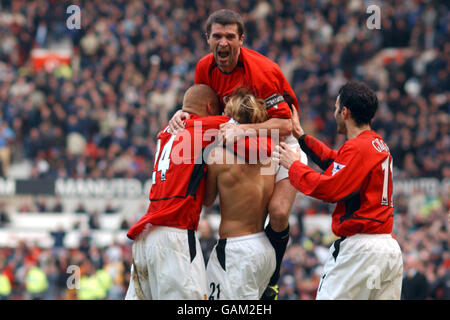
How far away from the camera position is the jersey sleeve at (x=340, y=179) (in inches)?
228

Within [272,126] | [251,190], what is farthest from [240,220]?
[272,126]

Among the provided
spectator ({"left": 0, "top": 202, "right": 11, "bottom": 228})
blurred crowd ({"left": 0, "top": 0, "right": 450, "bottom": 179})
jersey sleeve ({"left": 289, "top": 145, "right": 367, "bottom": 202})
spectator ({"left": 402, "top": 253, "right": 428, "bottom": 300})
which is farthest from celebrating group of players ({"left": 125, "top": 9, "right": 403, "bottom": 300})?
spectator ({"left": 0, "top": 202, "right": 11, "bottom": 228})

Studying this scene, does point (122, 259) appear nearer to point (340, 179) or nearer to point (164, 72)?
point (164, 72)

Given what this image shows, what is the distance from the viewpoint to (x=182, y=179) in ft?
20.2

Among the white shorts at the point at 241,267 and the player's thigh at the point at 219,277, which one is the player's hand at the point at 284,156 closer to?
the white shorts at the point at 241,267

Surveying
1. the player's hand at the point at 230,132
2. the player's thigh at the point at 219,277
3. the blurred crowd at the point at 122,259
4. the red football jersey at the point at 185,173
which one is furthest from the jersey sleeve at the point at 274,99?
the blurred crowd at the point at 122,259

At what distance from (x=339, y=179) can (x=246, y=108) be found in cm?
115

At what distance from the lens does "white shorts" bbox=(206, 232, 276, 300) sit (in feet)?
20.6

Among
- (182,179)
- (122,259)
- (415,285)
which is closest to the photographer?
(182,179)

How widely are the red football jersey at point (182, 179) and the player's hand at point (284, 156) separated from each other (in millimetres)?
558

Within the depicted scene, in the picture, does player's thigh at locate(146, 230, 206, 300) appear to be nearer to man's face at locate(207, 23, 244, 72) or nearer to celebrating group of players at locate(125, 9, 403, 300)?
celebrating group of players at locate(125, 9, 403, 300)

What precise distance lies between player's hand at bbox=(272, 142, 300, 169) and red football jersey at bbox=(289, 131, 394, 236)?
0.30ft
